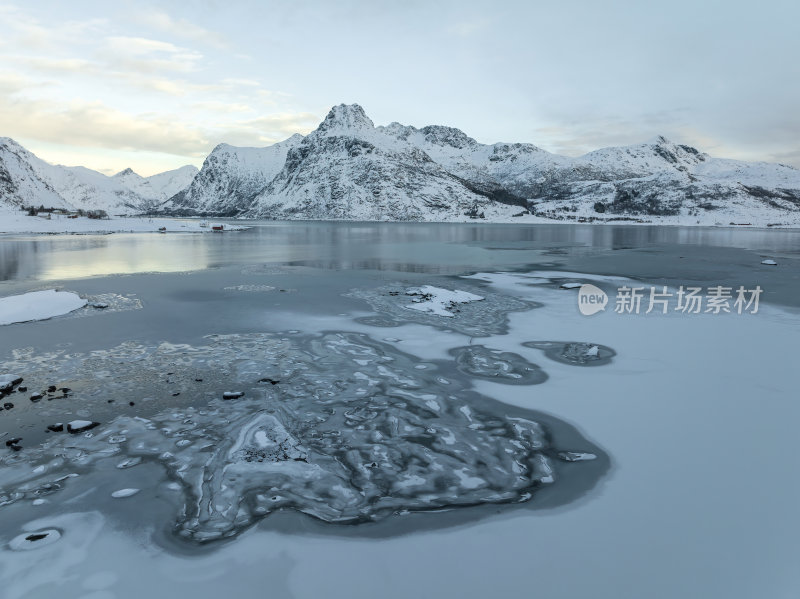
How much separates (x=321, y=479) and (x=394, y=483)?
120 centimetres

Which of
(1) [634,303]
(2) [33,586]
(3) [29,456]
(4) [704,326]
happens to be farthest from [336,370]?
(1) [634,303]

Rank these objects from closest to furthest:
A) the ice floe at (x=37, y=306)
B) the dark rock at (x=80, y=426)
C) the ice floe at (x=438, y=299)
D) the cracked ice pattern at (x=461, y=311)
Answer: the dark rock at (x=80, y=426)
the cracked ice pattern at (x=461, y=311)
the ice floe at (x=37, y=306)
the ice floe at (x=438, y=299)

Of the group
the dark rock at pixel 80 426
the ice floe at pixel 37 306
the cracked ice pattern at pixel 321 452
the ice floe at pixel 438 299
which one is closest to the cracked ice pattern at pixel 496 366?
the cracked ice pattern at pixel 321 452

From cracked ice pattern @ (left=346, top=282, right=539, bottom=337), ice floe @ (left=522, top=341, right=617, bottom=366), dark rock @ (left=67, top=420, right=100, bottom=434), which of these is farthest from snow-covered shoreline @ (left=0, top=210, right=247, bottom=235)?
ice floe @ (left=522, top=341, right=617, bottom=366)

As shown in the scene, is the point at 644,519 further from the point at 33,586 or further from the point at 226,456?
the point at 33,586

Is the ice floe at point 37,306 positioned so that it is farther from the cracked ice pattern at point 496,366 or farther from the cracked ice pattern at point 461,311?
the cracked ice pattern at point 496,366
